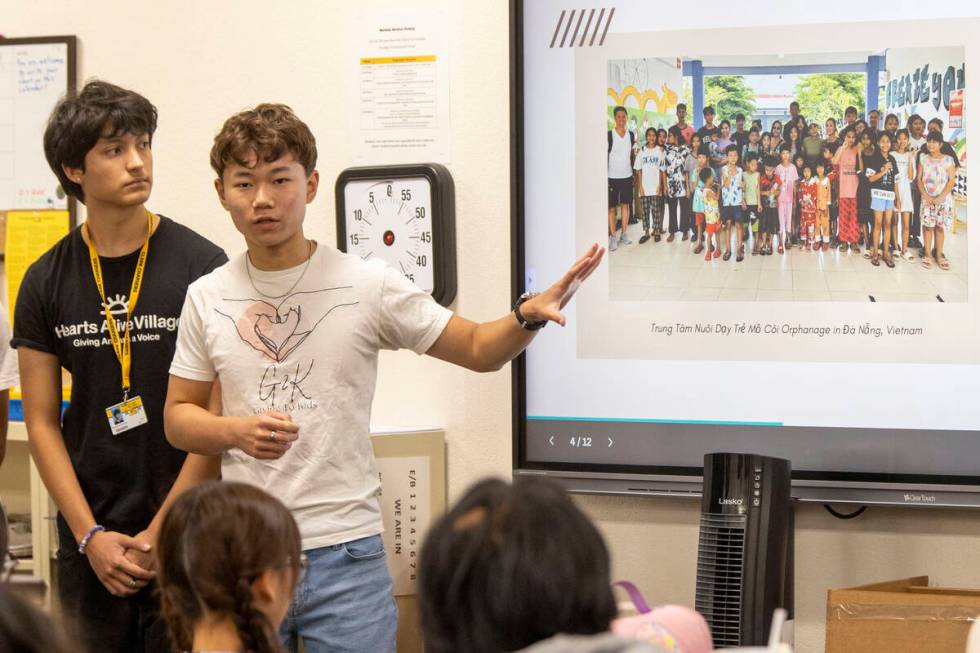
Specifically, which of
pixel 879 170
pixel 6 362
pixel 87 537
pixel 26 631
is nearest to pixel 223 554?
pixel 26 631

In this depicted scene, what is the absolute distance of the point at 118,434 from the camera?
7.62ft

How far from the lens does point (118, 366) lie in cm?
232

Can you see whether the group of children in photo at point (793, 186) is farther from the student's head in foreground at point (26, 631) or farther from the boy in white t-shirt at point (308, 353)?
the student's head in foreground at point (26, 631)

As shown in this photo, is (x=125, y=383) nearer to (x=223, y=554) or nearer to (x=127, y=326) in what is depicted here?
(x=127, y=326)

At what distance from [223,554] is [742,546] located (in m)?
1.26

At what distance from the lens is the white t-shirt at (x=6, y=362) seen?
257 cm

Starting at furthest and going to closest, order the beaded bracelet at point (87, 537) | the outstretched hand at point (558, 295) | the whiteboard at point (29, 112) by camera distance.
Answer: the whiteboard at point (29, 112) → the beaded bracelet at point (87, 537) → the outstretched hand at point (558, 295)

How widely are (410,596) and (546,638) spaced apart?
1784 mm

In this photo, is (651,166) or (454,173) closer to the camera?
(651,166)

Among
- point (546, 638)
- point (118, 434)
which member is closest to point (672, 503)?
point (118, 434)

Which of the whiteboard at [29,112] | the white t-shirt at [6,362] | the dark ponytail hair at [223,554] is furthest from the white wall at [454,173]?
the dark ponytail hair at [223,554]

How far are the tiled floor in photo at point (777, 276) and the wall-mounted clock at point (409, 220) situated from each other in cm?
45

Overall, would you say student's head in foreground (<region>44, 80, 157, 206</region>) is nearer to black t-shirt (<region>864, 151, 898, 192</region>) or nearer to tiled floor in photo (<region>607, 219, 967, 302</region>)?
tiled floor in photo (<region>607, 219, 967, 302</region>)

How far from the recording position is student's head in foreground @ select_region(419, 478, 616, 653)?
3.37 feet
